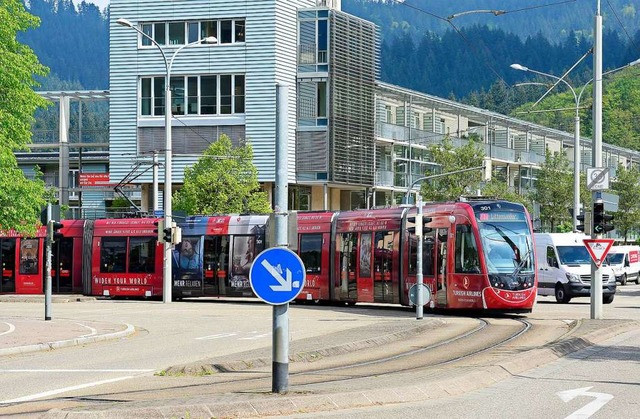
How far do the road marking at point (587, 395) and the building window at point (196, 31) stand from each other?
51.7m

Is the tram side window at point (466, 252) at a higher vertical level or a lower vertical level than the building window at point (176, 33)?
lower

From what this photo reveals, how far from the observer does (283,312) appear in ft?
41.8

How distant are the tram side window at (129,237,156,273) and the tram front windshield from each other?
16298 millimetres

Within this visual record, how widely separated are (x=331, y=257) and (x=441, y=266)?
6.22 metres

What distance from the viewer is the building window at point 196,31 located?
211ft

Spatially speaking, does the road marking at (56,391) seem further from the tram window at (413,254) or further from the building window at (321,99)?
the building window at (321,99)

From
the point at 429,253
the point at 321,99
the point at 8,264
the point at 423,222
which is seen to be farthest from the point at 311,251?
the point at 321,99

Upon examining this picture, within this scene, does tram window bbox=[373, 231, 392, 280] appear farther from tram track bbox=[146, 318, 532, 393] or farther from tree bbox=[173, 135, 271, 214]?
tree bbox=[173, 135, 271, 214]

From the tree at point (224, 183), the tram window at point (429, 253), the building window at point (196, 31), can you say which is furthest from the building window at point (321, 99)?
the tram window at point (429, 253)

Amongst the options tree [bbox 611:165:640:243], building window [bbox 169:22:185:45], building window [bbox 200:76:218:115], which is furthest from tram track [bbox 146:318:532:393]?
tree [bbox 611:165:640:243]

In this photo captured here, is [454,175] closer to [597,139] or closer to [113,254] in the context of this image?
[113,254]

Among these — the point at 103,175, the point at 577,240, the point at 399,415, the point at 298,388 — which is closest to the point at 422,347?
the point at 298,388

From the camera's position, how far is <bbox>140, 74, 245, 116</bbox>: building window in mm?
64375

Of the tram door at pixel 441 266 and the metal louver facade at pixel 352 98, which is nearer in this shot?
the tram door at pixel 441 266
